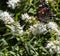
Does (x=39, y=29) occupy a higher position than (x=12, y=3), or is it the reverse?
(x=12, y=3)

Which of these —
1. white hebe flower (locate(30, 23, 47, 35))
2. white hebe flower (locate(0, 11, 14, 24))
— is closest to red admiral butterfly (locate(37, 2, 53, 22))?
white hebe flower (locate(30, 23, 47, 35))

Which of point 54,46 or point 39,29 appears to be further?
point 39,29

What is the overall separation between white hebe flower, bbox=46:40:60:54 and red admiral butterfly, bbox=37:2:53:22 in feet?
1.64

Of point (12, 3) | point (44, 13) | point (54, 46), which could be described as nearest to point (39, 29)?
point (54, 46)

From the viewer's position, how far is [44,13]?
4098 mm

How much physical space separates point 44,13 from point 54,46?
69 cm

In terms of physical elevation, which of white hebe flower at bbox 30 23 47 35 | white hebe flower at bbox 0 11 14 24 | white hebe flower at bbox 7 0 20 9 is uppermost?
white hebe flower at bbox 7 0 20 9

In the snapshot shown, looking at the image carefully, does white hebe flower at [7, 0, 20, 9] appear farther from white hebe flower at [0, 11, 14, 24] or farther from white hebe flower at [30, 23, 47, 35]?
white hebe flower at [30, 23, 47, 35]

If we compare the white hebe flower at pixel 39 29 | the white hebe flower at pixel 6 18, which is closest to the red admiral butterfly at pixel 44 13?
the white hebe flower at pixel 39 29

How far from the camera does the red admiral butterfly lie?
4.05 meters

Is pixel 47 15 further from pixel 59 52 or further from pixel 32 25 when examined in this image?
pixel 59 52

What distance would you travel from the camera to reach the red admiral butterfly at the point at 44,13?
13.3 feet

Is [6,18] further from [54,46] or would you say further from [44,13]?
[54,46]

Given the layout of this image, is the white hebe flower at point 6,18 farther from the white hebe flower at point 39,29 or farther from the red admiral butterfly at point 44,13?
the red admiral butterfly at point 44,13
